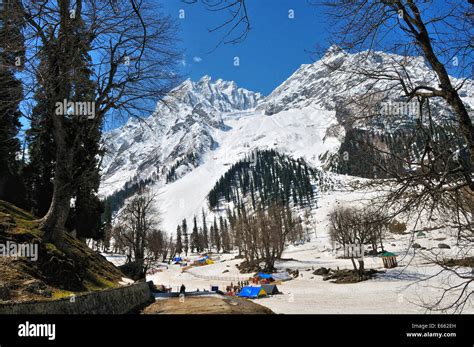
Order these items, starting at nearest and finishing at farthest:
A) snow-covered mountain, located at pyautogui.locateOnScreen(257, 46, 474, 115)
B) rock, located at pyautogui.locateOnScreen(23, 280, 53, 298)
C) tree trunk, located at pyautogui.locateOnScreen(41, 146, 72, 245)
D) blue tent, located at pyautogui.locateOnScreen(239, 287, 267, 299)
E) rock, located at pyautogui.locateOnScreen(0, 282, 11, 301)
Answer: snow-covered mountain, located at pyautogui.locateOnScreen(257, 46, 474, 115) → rock, located at pyautogui.locateOnScreen(0, 282, 11, 301) → rock, located at pyautogui.locateOnScreen(23, 280, 53, 298) → tree trunk, located at pyautogui.locateOnScreen(41, 146, 72, 245) → blue tent, located at pyautogui.locateOnScreen(239, 287, 267, 299)

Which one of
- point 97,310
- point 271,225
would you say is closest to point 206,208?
point 271,225

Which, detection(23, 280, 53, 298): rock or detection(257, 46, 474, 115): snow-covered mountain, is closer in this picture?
detection(257, 46, 474, 115): snow-covered mountain

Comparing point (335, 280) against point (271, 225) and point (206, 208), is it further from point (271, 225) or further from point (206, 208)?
point (206, 208)

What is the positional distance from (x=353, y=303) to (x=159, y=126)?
2089cm

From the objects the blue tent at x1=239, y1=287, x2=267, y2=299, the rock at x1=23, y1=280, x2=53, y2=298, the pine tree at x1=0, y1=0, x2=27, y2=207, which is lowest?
the blue tent at x1=239, y1=287, x2=267, y2=299

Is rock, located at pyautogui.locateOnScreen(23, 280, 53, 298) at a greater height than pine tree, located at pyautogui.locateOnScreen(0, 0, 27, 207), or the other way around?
pine tree, located at pyautogui.locateOnScreen(0, 0, 27, 207)

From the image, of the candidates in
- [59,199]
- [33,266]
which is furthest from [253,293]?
[59,199]

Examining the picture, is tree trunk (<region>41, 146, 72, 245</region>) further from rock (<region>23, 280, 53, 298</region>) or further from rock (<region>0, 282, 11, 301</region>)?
rock (<region>0, 282, 11, 301</region>)

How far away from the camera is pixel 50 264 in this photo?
949cm

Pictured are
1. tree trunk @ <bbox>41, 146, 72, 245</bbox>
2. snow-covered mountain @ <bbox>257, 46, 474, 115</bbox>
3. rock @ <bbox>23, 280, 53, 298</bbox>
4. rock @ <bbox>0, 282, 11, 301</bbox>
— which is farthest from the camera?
tree trunk @ <bbox>41, 146, 72, 245</bbox>

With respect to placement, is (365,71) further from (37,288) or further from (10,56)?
(37,288)

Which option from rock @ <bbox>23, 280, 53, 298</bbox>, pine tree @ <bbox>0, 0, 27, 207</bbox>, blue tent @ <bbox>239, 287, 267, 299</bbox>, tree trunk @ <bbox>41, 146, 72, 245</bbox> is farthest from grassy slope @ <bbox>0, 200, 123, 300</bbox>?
blue tent @ <bbox>239, 287, 267, 299</bbox>

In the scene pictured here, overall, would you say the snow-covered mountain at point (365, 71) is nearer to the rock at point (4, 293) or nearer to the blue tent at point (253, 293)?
the rock at point (4, 293)

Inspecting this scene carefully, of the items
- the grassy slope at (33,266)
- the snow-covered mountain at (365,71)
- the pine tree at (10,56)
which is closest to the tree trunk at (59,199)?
the grassy slope at (33,266)
